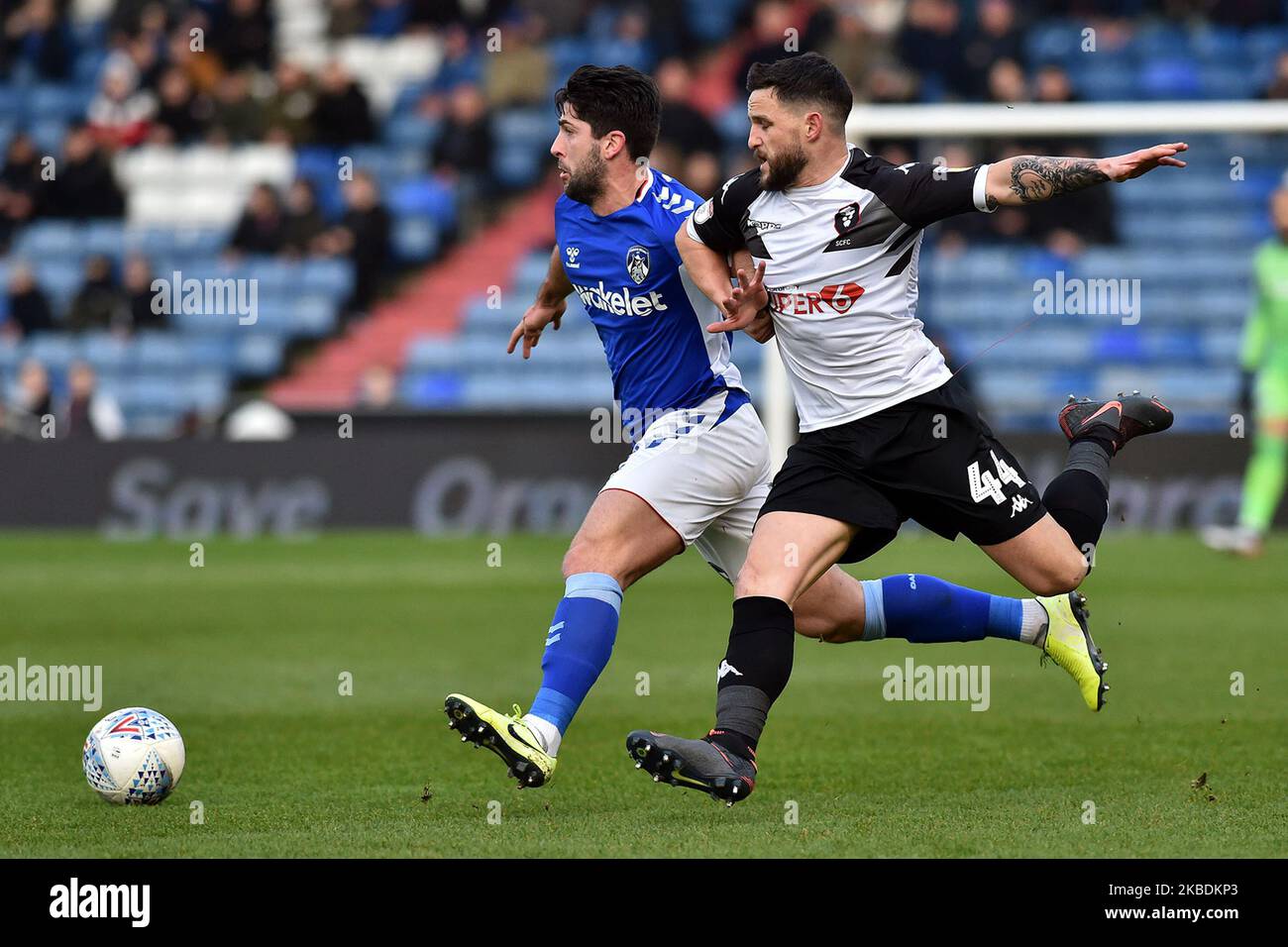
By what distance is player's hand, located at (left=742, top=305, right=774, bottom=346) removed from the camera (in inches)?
231

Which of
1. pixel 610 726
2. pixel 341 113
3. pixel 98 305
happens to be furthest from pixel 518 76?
pixel 610 726

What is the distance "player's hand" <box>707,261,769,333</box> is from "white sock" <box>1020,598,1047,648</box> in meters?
1.60

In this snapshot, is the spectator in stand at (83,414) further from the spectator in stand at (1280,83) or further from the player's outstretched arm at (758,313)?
the player's outstretched arm at (758,313)

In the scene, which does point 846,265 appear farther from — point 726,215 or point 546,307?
point 546,307

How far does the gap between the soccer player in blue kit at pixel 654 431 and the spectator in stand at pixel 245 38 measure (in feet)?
52.7

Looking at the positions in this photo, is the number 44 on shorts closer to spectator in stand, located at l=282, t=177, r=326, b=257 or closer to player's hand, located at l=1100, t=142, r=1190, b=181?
player's hand, located at l=1100, t=142, r=1190, b=181

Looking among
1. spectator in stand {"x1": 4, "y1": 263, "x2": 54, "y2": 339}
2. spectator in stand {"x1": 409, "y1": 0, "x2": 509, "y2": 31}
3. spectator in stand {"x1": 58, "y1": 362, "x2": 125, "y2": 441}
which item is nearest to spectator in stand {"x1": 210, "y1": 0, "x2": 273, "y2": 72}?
spectator in stand {"x1": 409, "y1": 0, "x2": 509, "y2": 31}

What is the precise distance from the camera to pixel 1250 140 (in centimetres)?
1658

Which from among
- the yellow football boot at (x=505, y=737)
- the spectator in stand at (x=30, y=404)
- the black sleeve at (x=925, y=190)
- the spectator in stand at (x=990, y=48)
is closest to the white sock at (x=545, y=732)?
the yellow football boot at (x=505, y=737)

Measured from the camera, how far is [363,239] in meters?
19.7

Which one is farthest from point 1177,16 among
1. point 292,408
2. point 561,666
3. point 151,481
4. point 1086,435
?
point 561,666

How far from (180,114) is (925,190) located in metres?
17.0
